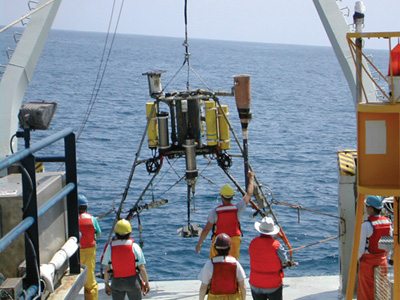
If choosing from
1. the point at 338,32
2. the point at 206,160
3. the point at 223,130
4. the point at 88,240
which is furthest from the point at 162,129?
the point at 206,160

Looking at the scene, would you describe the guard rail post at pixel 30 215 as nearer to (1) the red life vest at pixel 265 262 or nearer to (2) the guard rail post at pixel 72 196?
(2) the guard rail post at pixel 72 196

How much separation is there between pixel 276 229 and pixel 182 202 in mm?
15677

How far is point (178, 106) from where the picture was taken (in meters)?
9.34

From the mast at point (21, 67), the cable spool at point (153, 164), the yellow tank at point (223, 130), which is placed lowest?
the cable spool at point (153, 164)

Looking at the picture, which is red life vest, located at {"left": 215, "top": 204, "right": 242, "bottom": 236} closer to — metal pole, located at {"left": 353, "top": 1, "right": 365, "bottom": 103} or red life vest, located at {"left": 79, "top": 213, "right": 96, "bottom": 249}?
red life vest, located at {"left": 79, "top": 213, "right": 96, "bottom": 249}

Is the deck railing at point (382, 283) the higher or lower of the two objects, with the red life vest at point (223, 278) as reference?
lower

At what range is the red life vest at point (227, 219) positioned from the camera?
797 centimetres

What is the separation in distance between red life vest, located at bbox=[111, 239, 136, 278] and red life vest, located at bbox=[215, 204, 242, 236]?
1407 millimetres

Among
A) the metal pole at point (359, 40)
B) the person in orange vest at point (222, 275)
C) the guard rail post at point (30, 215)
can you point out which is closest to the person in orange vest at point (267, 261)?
the person in orange vest at point (222, 275)

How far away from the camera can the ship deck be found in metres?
9.01

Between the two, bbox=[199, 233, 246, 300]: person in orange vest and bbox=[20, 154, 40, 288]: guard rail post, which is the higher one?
bbox=[20, 154, 40, 288]: guard rail post

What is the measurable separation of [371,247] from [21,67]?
559cm

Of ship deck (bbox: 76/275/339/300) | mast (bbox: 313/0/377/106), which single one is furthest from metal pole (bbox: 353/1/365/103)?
ship deck (bbox: 76/275/339/300)

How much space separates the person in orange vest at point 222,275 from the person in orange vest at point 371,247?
5.75 feet
